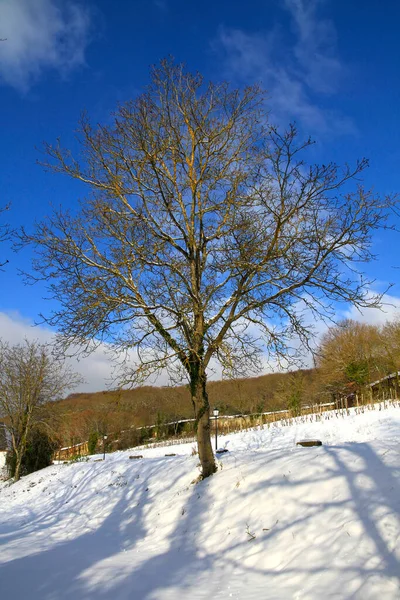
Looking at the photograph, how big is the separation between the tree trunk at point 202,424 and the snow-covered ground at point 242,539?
40 cm

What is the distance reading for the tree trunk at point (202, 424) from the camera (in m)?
8.34

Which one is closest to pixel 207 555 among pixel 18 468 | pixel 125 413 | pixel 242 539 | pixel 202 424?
pixel 242 539

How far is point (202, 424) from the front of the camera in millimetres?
8430

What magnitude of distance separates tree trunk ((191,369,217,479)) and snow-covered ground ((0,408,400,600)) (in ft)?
1.32

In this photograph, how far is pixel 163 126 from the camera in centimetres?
878

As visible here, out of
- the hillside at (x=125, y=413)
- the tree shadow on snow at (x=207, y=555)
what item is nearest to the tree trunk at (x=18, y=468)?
the hillside at (x=125, y=413)

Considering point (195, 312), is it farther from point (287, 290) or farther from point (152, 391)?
point (152, 391)

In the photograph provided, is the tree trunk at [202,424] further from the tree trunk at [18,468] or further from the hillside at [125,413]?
the tree trunk at [18,468]

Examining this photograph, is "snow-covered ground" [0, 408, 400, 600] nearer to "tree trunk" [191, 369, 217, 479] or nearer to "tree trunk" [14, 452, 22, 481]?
"tree trunk" [191, 369, 217, 479]

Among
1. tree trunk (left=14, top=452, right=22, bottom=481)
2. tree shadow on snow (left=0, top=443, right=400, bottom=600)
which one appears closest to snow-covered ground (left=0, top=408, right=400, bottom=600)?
tree shadow on snow (left=0, top=443, right=400, bottom=600)

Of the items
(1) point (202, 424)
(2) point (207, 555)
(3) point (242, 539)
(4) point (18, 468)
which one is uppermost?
(1) point (202, 424)

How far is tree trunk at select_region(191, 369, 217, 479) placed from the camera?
834 centimetres

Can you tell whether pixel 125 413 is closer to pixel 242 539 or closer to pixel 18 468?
pixel 18 468

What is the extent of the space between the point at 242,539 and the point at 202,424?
3.19m
